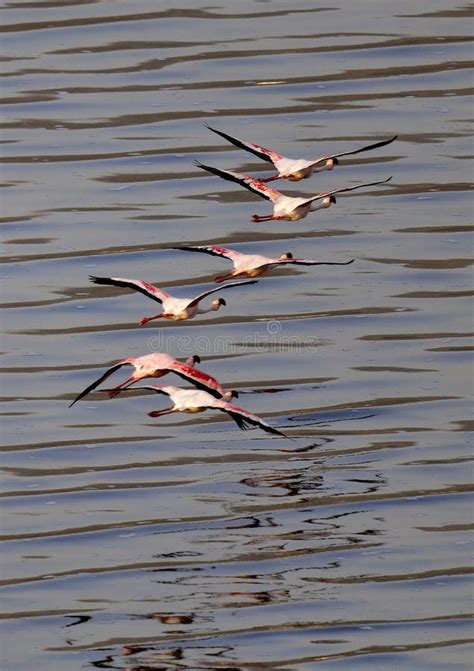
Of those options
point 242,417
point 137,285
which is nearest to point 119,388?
point 137,285

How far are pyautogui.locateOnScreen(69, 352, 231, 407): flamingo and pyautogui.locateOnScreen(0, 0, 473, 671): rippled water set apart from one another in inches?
32.9

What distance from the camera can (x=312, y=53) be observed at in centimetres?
2731

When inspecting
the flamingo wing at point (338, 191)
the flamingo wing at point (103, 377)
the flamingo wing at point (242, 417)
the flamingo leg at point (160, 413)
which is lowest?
the flamingo wing at point (242, 417)

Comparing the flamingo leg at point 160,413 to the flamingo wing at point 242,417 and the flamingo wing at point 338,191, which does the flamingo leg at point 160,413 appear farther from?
the flamingo wing at point 338,191

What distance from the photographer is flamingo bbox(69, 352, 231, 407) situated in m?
19.8

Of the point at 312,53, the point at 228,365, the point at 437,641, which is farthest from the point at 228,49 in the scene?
the point at 437,641

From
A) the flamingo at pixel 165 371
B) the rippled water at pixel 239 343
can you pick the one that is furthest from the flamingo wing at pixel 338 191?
the flamingo at pixel 165 371

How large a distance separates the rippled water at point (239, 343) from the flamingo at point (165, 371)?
835 mm

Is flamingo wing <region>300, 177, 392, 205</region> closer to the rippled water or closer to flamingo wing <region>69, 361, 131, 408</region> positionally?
the rippled water

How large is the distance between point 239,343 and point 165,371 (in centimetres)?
274

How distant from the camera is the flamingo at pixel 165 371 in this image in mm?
19844

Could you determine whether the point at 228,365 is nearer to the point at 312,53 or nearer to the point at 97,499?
the point at 97,499

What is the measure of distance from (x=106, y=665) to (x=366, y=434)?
4.26 meters

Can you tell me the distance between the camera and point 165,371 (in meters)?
20.1
